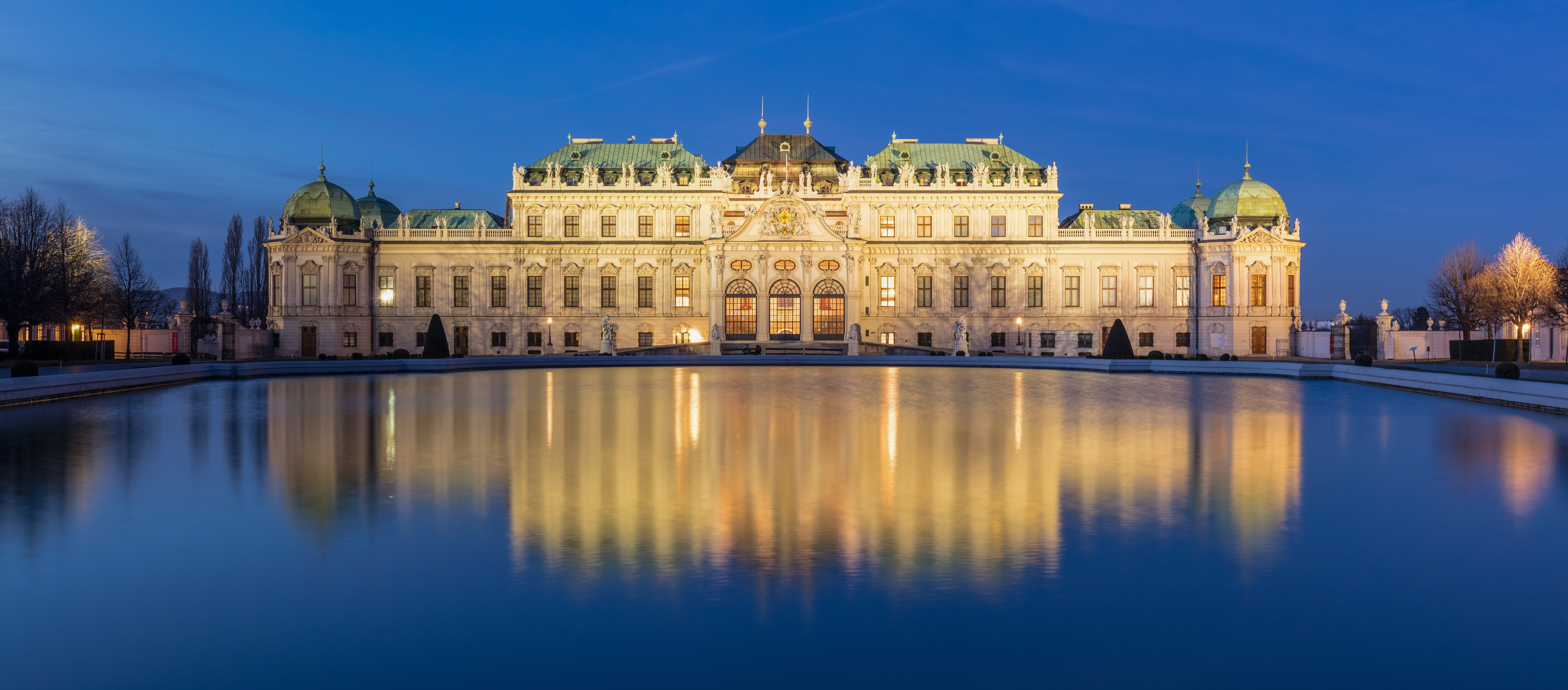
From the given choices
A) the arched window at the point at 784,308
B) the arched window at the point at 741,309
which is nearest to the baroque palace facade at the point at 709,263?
the arched window at the point at 741,309

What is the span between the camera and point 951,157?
7031cm

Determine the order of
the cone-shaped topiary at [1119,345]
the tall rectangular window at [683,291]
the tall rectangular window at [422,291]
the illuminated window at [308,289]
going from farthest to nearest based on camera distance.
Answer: the tall rectangular window at [683,291] → the tall rectangular window at [422,291] → the illuminated window at [308,289] → the cone-shaped topiary at [1119,345]

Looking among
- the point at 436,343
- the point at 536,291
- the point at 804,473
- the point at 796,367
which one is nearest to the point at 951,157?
the point at 796,367

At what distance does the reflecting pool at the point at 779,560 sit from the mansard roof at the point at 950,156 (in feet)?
172

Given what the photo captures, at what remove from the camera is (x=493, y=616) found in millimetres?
7438

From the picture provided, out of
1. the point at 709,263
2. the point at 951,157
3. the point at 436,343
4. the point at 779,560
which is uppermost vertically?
the point at 951,157

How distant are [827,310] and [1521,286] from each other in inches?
1700

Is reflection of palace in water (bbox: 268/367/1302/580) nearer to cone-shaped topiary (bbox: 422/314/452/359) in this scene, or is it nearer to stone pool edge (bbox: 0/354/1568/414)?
stone pool edge (bbox: 0/354/1568/414)

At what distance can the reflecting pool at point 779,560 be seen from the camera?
6.61 m

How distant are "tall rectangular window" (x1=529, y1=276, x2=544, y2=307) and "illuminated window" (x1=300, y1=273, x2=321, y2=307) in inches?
563

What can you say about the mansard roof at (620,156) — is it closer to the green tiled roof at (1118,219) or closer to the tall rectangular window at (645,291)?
the tall rectangular window at (645,291)

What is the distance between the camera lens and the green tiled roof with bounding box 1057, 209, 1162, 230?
232 ft

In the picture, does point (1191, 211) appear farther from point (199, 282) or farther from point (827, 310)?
A: point (199, 282)

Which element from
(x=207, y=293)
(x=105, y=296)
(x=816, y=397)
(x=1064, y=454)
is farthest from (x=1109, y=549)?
(x=207, y=293)
